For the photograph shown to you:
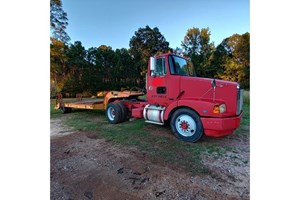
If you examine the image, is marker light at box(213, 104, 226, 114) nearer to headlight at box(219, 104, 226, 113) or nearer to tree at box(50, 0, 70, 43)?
headlight at box(219, 104, 226, 113)

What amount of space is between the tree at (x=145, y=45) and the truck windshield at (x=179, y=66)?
13.4ft

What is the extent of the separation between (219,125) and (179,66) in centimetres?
140

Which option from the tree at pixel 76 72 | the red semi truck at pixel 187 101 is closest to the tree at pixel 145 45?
the tree at pixel 76 72

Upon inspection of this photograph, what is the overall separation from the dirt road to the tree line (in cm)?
98

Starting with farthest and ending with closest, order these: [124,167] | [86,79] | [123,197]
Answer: [86,79], [124,167], [123,197]

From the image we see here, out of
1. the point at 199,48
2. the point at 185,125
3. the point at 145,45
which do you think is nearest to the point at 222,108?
the point at 185,125

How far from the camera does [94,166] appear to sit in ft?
6.35

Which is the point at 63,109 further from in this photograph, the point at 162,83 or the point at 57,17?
the point at 162,83

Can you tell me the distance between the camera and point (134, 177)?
168 centimetres

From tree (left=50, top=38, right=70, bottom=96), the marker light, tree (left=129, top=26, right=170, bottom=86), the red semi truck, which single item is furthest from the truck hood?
tree (left=129, top=26, right=170, bottom=86)
